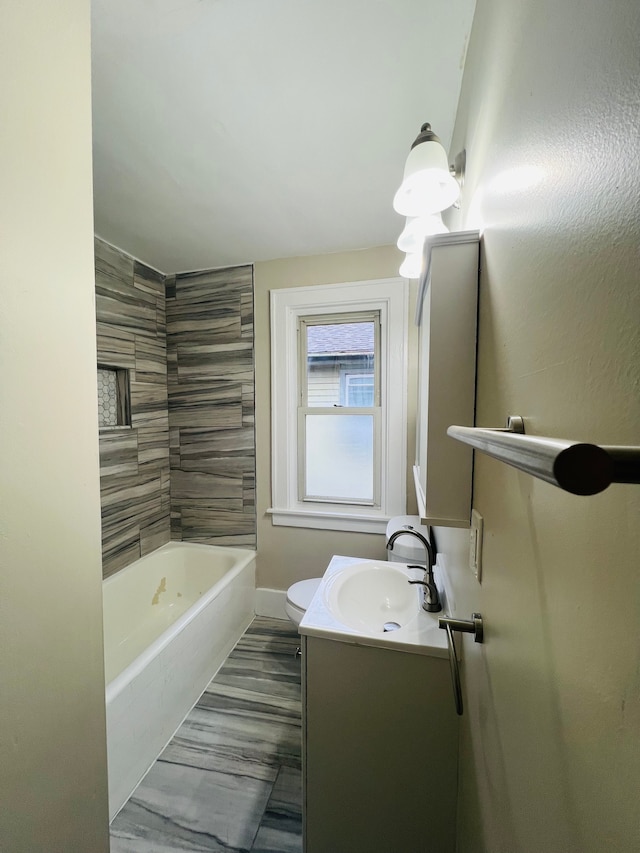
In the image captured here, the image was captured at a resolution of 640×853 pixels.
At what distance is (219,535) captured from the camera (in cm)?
248

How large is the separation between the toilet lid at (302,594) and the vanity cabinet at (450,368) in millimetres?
1271

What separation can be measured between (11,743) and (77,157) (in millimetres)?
1039

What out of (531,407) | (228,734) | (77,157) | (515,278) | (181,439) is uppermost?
(77,157)

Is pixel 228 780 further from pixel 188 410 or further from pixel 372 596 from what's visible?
pixel 188 410

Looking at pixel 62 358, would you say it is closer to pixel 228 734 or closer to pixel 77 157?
pixel 77 157

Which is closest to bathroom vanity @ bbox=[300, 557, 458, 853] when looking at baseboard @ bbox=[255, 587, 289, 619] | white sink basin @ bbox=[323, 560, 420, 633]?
white sink basin @ bbox=[323, 560, 420, 633]

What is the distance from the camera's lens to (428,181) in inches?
32.4

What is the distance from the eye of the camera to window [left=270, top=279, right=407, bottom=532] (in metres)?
2.15

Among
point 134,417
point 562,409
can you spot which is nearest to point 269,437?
point 134,417

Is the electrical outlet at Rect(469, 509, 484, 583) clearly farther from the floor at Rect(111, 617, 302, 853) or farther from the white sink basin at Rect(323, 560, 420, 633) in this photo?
the floor at Rect(111, 617, 302, 853)

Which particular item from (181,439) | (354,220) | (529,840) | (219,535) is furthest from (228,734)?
(354,220)

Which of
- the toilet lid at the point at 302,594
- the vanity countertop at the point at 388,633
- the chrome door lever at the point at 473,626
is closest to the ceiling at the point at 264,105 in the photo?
the chrome door lever at the point at 473,626

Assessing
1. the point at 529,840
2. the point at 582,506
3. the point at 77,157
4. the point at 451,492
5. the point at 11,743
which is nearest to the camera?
the point at 582,506

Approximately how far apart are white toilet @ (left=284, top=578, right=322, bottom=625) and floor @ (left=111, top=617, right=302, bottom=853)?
0.38 meters
